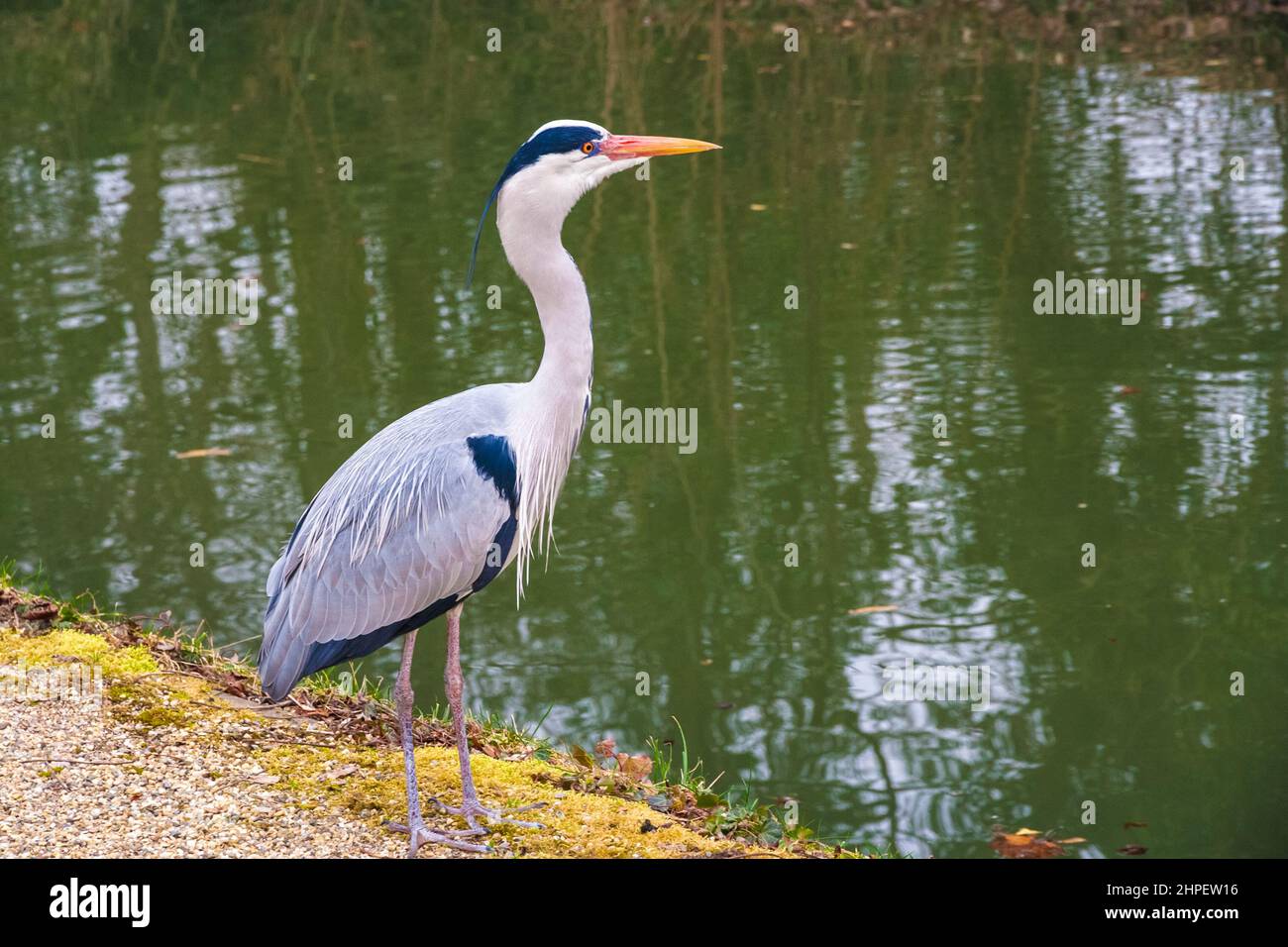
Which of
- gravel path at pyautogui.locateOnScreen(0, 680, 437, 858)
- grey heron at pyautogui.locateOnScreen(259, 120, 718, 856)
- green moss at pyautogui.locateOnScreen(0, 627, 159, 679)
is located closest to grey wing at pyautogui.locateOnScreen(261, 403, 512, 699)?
grey heron at pyautogui.locateOnScreen(259, 120, 718, 856)

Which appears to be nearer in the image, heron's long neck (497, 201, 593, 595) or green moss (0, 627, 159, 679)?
heron's long neck (497, 201, 593, 595)

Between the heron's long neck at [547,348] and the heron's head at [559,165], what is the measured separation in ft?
0.05

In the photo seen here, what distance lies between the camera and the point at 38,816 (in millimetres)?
4410

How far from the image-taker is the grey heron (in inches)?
177

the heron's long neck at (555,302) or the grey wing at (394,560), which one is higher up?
the heron's long neck at (555,302)

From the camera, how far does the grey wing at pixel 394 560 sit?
4.49 metres

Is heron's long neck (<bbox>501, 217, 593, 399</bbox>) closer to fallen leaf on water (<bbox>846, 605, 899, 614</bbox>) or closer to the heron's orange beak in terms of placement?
the heron's orange beak

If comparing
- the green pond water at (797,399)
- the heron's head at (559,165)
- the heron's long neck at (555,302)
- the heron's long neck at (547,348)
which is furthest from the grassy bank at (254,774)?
the heron's head at (559,165)

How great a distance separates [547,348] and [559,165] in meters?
0.57

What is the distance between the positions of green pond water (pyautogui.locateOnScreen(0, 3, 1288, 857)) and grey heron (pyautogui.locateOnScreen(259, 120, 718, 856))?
164cm

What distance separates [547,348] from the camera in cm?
463

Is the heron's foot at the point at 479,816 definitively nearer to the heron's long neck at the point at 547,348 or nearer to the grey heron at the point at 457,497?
the grey heron at the point at 457,497

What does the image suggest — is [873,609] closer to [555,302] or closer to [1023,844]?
[1023,844]

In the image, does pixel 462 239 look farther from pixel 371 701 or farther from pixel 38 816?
pixel 38 816
